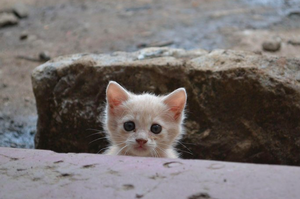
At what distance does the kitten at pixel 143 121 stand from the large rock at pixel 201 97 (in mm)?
440

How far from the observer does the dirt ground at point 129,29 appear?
24.1ft

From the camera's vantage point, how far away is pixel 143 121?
12.6ft

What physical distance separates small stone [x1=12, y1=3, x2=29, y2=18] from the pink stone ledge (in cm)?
728

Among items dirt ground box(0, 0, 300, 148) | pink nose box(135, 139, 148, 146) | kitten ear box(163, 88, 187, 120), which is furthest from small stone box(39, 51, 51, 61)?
pink nose box(135, 139, 148, 146)

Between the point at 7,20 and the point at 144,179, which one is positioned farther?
the point at 7,20

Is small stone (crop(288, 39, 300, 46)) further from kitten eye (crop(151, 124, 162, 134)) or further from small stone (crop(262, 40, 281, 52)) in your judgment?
kitten eye (crop(151, 124, 162, 134))

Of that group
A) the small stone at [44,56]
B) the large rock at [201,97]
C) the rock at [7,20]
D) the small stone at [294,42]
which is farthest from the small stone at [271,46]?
the rock at [7,20]

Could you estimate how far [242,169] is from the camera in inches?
98.0

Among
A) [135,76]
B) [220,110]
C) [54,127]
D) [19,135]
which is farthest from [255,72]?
[19,135]

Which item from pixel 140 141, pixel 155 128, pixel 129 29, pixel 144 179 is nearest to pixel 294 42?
pixel 129 29

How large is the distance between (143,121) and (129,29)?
5051 millimetres

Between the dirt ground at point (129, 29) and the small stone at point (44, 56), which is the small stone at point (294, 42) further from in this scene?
the small stone at point (44, 56)

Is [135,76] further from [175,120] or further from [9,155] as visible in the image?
[9,155]

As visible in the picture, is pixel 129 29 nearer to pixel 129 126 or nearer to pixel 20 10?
pixel 20 10
